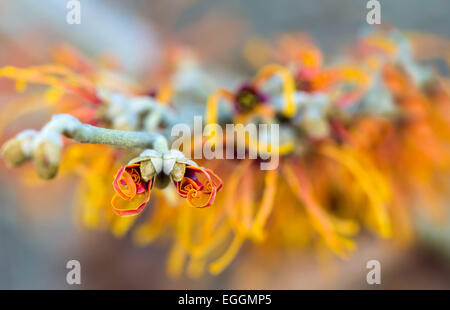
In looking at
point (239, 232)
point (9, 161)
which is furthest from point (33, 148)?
point (239, 232)

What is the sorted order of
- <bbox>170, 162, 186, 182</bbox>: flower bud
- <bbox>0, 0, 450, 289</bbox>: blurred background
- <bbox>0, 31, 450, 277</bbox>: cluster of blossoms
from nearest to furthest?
<bbox>170, 162, 186, 182</bbox>: flower bud, <bbox>0, 31, 450, 277</bbox>: cluster of blossoms, <bbox>0, 0, 450, 289</bbox>: blurred background

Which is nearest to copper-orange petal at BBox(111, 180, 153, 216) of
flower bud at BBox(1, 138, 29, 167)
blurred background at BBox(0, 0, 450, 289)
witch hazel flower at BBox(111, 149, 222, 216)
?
witch hazel flower at BBox(111, 149, 222, 216)

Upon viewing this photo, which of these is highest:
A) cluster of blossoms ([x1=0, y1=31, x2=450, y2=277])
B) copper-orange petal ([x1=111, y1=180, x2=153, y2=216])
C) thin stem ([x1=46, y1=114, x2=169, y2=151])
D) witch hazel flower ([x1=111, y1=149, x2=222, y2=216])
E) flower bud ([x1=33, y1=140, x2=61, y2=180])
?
cluster of blossoms ([x1=0, y1=31, x2=450, y2=277])

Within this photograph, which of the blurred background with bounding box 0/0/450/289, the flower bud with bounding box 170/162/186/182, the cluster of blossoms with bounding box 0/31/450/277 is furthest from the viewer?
the blurred background with bounding box 0/0/450/289

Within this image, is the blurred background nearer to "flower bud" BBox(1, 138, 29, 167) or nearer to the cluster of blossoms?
the cluster of blossoms

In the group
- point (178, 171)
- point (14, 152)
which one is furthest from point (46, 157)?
point (178, 171)

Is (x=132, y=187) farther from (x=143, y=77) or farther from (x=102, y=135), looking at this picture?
(x=143, y=77)

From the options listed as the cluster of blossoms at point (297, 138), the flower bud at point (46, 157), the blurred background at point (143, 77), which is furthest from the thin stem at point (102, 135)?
the blurred background at point (143, 77)
